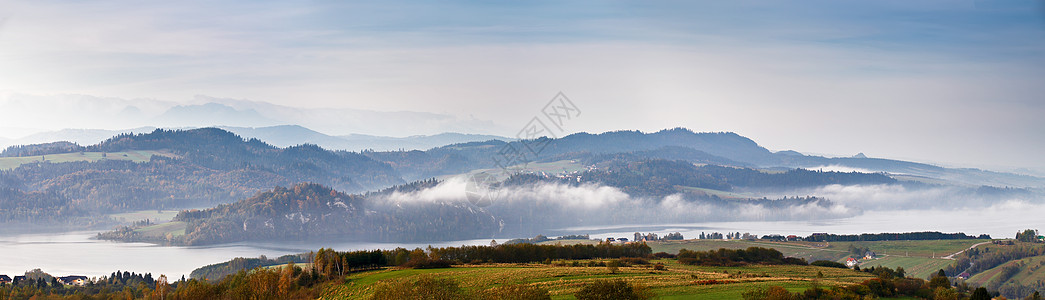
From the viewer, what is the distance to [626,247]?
113812mm

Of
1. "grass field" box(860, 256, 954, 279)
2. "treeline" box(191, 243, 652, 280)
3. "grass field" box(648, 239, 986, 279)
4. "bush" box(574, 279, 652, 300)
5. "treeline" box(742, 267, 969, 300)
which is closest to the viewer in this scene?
"bush" box(574, 279, 652, 300)

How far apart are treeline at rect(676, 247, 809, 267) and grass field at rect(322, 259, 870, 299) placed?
616 cm

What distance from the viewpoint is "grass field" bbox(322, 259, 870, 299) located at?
57469mm

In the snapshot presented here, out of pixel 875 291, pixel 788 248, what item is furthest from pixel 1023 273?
pixel 875 291

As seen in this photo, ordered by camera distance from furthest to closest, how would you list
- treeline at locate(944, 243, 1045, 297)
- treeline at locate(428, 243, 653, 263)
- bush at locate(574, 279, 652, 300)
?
treeline at locate(944, 243, 1045, 297), treeline at locate(428, 243, 653, 263), bush at locate(574, 279, 652, 300)

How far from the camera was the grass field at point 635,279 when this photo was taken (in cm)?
5747

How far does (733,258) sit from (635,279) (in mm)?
35468

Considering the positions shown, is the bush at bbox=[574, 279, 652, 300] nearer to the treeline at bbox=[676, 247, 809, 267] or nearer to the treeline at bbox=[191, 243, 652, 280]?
the treeline at bbox=[191, 243, 652, 280]

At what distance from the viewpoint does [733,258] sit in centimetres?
9481

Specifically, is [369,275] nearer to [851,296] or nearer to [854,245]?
[851,296]

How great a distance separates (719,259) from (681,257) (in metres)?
5.62

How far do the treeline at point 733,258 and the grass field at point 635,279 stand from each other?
6.16m

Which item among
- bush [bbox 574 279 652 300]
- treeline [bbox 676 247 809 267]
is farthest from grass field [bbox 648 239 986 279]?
bush [bbox 574 279 652 300]

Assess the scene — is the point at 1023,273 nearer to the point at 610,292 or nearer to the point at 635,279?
the point at 635,279
